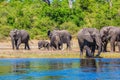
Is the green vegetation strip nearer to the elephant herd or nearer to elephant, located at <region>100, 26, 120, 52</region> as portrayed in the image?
the elephant herd

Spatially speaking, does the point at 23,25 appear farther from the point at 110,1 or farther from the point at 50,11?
the point at 110,1

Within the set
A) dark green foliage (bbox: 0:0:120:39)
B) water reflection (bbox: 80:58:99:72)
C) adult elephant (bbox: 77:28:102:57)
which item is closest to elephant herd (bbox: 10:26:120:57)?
adult elephant (bbox: 77:28:102:57)

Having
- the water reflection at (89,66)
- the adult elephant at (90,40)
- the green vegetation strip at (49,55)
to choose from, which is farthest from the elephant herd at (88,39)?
the water reflection at (89,66)

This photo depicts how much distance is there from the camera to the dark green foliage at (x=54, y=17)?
53.1 m

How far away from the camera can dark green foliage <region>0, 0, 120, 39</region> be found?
5309 cm

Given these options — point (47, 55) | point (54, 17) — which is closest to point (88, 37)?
point (47, 55)

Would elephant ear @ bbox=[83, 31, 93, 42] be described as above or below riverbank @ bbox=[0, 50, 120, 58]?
above

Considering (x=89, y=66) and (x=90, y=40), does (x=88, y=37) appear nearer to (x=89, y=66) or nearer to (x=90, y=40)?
(x=90, y=40)

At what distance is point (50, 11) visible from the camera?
55688 millimetres

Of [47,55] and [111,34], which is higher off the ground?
[111,34]

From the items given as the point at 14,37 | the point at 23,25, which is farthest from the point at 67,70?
the point at 23,25

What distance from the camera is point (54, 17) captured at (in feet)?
182

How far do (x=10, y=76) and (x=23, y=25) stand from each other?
33994 mm

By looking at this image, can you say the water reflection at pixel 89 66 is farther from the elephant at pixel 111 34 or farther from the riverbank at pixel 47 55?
the elephant at pixel 111 34
